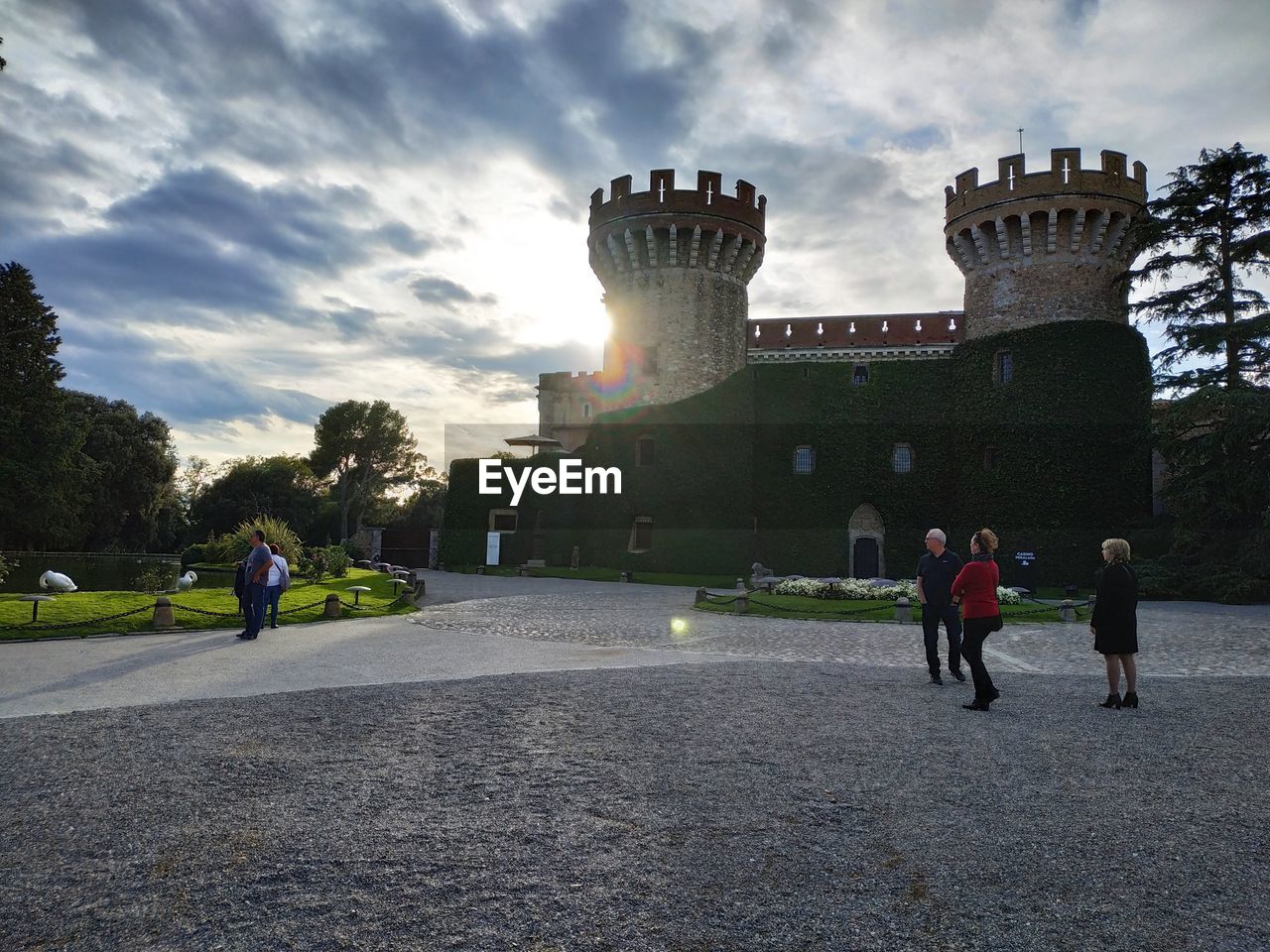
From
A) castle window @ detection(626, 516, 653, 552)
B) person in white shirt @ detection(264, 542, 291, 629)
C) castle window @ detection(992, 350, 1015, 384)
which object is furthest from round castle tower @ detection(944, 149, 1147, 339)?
person in white shirt @ detection(264, 542, 291, 629)

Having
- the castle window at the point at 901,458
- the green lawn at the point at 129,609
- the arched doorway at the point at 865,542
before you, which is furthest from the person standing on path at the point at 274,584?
the castle window at the point at 901,458

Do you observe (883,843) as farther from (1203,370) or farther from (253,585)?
(1203,370)

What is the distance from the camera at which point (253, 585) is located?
12078mm

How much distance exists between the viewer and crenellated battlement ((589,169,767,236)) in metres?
32.8

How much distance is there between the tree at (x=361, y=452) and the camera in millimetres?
63688

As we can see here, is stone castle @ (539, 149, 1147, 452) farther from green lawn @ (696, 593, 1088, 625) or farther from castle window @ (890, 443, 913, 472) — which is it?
green lawn @ (696, 593, 1088, 625)

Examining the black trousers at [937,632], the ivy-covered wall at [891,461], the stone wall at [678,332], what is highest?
the stone wall at [678,332]

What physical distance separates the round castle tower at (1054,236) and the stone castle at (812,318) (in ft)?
0.13

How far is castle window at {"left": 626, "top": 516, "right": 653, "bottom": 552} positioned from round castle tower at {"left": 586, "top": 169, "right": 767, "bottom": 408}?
5.35m

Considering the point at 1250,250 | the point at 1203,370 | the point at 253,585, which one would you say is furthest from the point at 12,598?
the point at 1250,250

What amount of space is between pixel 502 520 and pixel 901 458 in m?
20.1

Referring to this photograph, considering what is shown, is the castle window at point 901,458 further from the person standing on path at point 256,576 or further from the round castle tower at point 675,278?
the person standing on path at point 256,576

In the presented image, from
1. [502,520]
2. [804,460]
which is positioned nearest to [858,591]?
[804,460]

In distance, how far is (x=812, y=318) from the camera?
33750 mm
